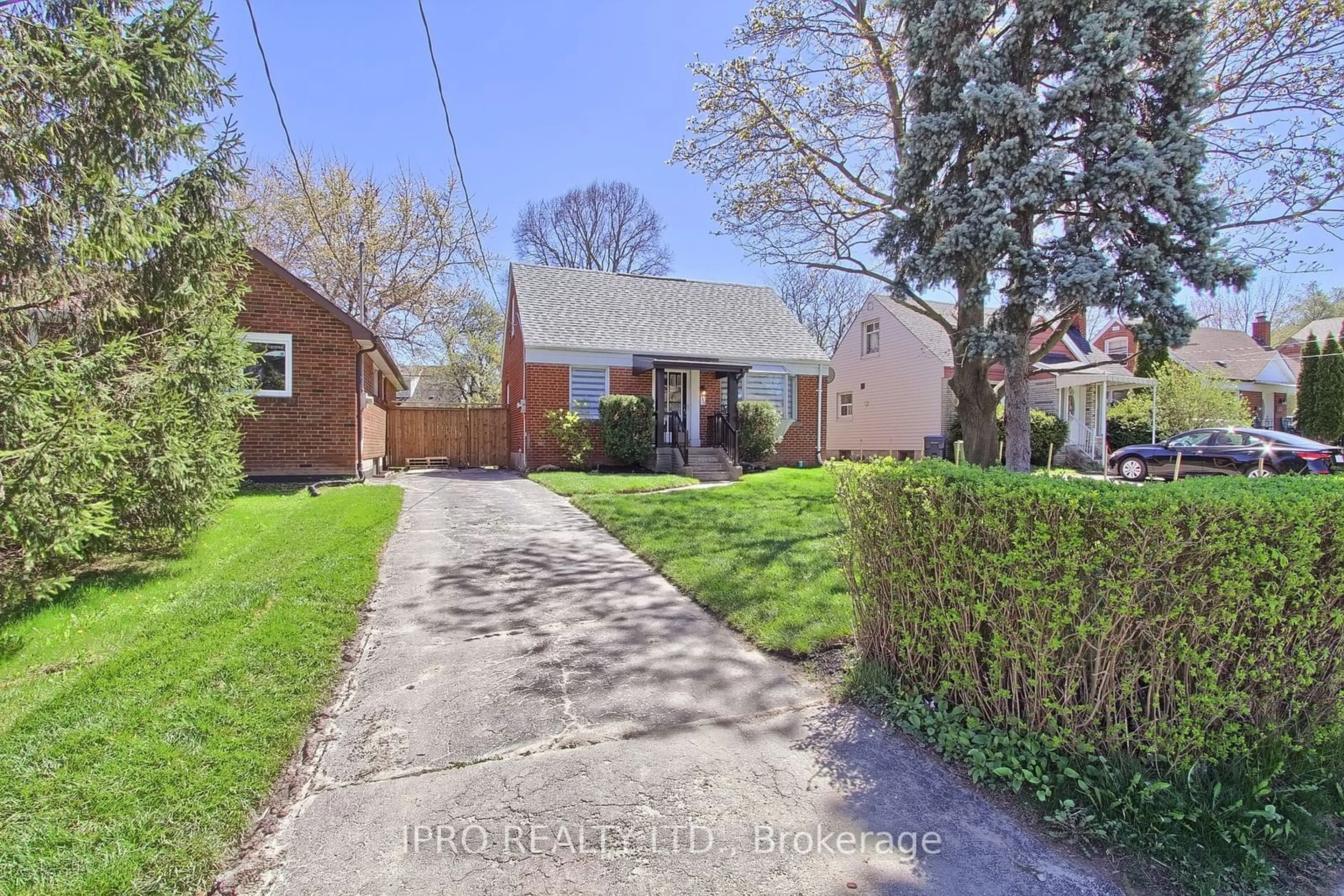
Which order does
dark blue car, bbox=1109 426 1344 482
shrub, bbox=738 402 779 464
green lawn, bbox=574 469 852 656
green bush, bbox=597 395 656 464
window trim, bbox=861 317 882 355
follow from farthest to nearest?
window trim, bbox=861 317 882 355 → shrub, bbox=738 402 779 464 → green bush, bbox=597 395 656 464 → dark blue car, bbox=1109 426 1344 482 → green lawn, bbox=574 469 852 656

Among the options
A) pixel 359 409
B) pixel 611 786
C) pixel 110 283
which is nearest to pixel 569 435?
pixel 359 409

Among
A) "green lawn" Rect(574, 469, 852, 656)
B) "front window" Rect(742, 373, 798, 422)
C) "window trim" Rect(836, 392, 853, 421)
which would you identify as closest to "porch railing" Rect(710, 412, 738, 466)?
"front window" Rect(742, 373, 798, 422)

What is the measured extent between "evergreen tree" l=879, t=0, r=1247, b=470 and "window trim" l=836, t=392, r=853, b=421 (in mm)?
19566

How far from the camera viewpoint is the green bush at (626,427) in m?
14.8

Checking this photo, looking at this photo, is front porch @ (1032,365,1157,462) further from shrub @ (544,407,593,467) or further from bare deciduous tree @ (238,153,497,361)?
bare deciduous tree @ (238,153,497,361)

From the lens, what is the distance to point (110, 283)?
5.28 metres

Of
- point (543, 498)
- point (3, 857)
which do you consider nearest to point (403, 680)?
point (3, 857)

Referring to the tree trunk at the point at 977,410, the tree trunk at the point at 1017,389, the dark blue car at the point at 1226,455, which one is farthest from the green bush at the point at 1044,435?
the tree trunk at the point at 977,410

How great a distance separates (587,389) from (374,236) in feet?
46.9

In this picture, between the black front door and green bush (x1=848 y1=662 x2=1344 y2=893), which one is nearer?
green bush (x1=848 y1=662 x2=1344 y2=893)

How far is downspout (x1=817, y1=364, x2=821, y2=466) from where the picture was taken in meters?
18.1

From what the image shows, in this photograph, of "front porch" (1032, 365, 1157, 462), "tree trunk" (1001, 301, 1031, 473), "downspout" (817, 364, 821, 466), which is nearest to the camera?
"tree trunk" (1001, 301, 1031, 473)

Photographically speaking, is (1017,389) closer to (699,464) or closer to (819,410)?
→ (699,464)

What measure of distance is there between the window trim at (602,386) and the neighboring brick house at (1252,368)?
2260 cm
